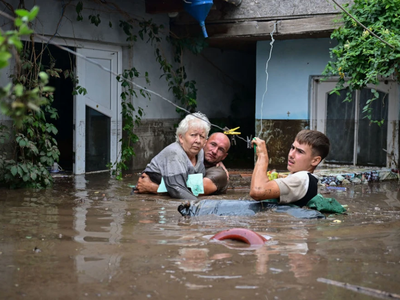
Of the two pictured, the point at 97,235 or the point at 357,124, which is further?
the point at 357,124

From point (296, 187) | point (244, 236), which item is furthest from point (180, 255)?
point (296, 187)

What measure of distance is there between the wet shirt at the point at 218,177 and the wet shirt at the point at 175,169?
0.90 feet

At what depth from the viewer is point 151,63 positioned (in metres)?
11.1

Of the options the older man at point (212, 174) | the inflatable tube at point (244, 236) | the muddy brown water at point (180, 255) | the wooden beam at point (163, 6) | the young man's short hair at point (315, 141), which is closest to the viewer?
the muddy brown water at point (180, 255)

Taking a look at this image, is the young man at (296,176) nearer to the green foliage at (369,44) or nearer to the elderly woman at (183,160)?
the elderly woman at (183,160)

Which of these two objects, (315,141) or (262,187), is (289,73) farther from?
(262,187)

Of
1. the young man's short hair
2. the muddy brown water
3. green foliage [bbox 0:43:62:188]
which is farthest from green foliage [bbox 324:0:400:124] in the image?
A: green foliage [bbox 0:43:62:188]

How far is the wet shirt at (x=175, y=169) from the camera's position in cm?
650

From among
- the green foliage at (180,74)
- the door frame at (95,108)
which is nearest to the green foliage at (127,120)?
the door frame at (95,108)

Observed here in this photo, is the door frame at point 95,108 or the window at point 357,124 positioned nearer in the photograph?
the door frame at point 95,108

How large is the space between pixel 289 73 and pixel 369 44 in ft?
8.81

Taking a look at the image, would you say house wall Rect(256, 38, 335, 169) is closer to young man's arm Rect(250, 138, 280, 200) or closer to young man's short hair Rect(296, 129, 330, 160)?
young man's short hair Rect(296, 129, 330, 160)

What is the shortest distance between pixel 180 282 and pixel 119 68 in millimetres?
7508

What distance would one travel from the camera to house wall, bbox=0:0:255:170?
30.0 ft
